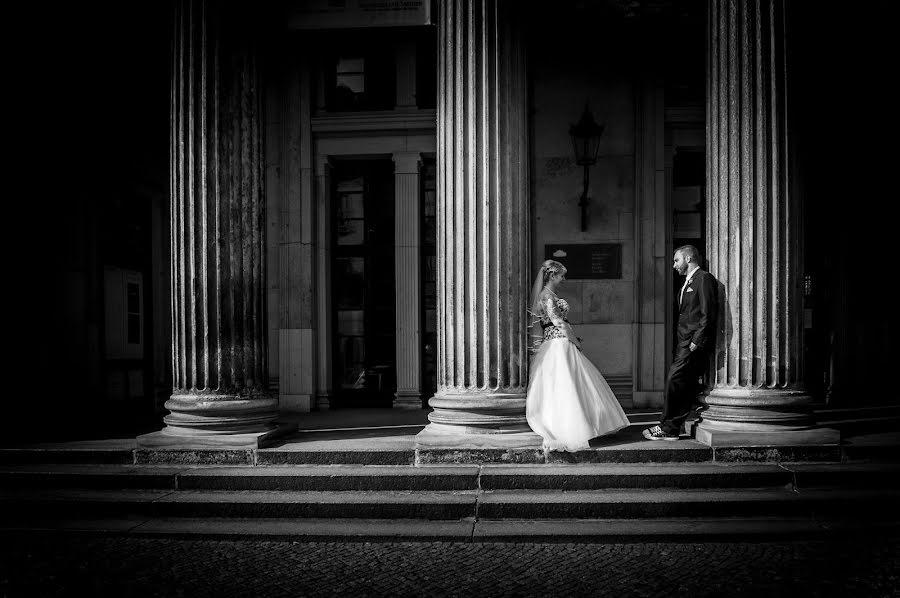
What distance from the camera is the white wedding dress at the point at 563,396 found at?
6.78 metres

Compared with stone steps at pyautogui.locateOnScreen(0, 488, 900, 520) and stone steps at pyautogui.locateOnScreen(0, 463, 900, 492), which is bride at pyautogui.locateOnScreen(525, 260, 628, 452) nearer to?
stone steps at pyautogui.locateOnScreen(0, 463, 900, 492)

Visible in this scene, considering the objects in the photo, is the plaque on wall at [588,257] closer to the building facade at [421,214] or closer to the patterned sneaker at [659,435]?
the building facade at [421,214]

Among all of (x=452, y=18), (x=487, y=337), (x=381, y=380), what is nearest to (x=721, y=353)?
(x=487, y=337)

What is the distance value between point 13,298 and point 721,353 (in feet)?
31.5

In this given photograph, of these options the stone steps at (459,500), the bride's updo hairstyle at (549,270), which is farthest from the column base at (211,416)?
the bride's updo hairstyle at (549,270)

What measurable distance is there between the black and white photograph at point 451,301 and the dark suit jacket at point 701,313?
30 mm

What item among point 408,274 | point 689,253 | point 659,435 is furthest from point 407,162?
point 659,435

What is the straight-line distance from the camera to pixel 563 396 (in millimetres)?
6988

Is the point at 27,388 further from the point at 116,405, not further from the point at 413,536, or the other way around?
the point at 413,536

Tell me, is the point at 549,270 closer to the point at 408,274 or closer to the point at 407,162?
the point at 408,274

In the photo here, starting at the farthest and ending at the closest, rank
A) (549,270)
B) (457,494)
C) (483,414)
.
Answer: (549,270) < (483,414) < (457,494)

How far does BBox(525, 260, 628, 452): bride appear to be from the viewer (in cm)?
680

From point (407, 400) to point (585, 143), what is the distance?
486 cm

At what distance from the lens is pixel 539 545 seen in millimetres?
5344
